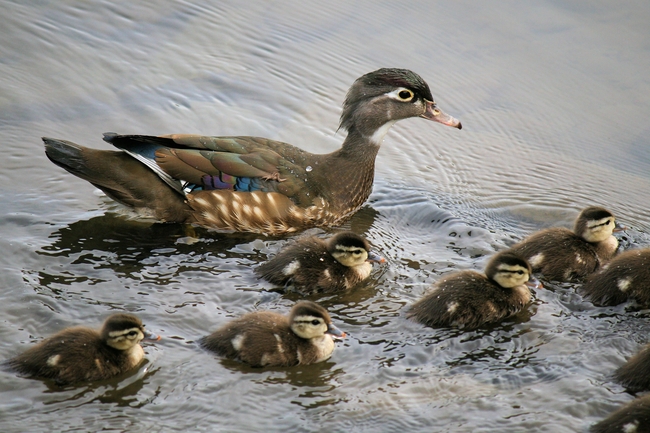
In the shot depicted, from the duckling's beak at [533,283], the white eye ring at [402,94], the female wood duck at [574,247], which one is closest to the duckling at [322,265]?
the duckling's beak at [533,283]

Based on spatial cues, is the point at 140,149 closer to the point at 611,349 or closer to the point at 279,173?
the point at 279,173

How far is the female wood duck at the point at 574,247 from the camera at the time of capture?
589 cm

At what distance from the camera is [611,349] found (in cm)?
505

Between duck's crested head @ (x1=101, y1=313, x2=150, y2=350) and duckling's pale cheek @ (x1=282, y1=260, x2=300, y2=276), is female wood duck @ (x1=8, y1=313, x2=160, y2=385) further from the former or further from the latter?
duckling's pale cheek @ (x1=282, y1=260, x2=300, y2=276)

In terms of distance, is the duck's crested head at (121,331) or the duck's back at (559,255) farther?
the duck's back at (559,255)

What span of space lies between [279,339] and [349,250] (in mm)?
1025

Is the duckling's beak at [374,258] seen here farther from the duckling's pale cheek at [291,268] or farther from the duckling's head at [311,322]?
the duckling's head at [311,322]

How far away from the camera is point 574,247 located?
5.97 m

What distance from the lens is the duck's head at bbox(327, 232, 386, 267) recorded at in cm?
568

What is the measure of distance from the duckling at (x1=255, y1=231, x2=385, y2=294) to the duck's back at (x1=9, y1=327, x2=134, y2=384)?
131 centimetres

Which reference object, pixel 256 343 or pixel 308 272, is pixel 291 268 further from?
pixel 256 343

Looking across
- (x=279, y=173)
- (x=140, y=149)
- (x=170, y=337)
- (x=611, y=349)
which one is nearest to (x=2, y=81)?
(x=140, y=149)

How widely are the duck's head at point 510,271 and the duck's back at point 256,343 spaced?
1402mm

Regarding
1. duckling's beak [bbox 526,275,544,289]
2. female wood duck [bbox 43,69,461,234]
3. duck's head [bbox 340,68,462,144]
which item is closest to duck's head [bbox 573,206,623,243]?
duckling's beak [bbox 526,275,544,289]
